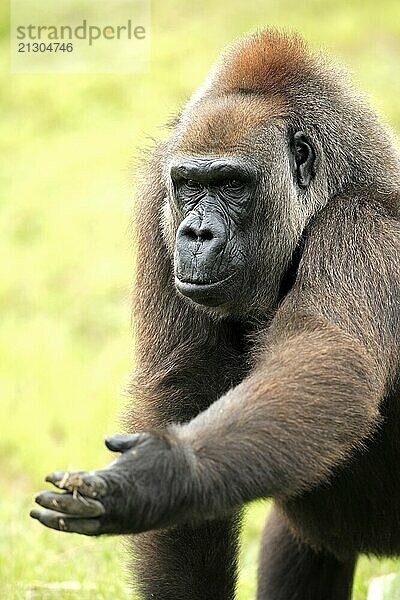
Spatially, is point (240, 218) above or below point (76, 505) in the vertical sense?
above

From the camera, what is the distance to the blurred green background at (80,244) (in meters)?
7.28

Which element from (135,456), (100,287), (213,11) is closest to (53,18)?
(213,11)

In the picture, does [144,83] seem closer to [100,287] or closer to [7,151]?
[7,151]

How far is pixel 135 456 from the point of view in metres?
3.62

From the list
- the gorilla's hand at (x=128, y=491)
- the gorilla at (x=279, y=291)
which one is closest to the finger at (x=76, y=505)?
the gorilla's hand at (x=128, y=491)

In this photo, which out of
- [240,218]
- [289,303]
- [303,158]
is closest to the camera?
[289,303]

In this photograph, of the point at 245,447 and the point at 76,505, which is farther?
the point at 245,447

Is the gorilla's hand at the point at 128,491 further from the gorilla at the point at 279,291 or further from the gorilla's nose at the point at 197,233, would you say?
the gorilla's nose at the point at 197,233

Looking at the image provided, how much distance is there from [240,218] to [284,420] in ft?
4.43

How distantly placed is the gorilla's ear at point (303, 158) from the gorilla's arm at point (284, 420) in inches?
13.5

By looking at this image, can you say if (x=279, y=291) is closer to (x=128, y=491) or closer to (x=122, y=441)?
(x=122, y=441)

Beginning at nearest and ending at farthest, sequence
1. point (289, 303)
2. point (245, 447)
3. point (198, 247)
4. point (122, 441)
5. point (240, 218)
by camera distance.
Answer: point (122, 441), point (245, 447), point (289, 303), point (198, 247), point (240, 218)

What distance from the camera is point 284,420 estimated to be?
396 centimetres

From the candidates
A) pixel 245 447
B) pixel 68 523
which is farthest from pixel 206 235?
pixel 68 523
